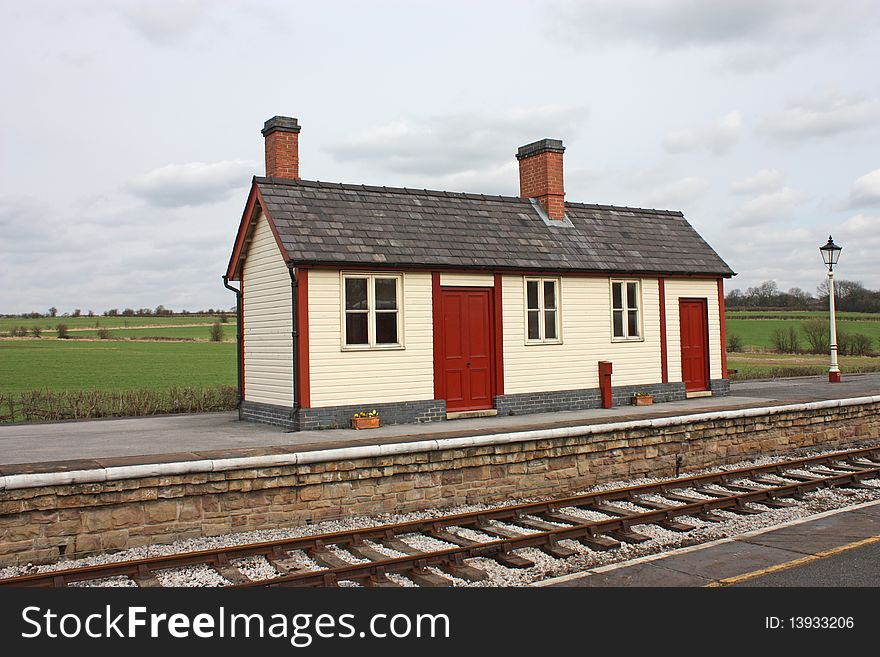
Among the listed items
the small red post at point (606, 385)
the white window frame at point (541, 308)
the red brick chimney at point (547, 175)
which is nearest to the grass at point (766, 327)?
the red brick chimney at point (547, 175)

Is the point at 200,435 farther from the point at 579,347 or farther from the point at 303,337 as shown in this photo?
the point at 579,347

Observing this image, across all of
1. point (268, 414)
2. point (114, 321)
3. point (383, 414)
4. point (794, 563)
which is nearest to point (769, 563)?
point (794, 563)

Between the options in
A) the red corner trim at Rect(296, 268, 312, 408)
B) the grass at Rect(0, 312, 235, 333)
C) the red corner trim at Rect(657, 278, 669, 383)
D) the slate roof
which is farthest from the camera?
the grass at Rect(0, 312, 235, 333)

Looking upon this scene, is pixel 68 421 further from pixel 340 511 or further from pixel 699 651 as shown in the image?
pixel 699 651

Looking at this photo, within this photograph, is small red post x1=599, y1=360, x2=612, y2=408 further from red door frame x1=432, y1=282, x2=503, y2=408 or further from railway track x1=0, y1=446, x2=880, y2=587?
railway track x1=0, y1=446, x2=880, y2=587

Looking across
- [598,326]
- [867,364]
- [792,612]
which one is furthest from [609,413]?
[867,364]

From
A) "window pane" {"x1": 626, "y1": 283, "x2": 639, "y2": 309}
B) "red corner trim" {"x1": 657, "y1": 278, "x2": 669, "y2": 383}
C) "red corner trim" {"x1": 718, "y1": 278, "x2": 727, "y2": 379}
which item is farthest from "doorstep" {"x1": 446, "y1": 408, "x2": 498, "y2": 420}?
"red corner trim" {"x1": 718, "y1": 278, "x2": 727, "y2": 379}

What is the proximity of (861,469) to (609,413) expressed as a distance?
4.64 metres

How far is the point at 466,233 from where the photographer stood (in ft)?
53.5

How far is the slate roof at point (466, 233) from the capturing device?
14.6 metres

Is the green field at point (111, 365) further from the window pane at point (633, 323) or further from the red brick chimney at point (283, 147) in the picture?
the window pane at point (633, 323)

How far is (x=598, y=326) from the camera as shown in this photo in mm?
17438

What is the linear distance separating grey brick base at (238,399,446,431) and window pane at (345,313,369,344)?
1170 millimetres

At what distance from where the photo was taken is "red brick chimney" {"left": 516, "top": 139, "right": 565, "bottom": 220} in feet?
59.8
